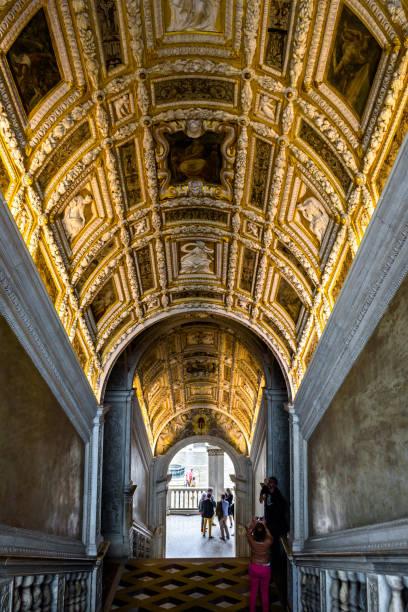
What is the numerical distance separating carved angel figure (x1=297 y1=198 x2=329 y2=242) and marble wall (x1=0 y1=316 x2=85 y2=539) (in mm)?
4808

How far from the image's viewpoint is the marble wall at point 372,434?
5918mm

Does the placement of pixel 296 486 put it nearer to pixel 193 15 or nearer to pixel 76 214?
pixel 76 214

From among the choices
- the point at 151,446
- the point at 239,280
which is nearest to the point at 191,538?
the point at 151,446

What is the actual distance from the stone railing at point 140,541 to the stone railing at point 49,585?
5840mm

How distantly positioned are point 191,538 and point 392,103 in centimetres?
2406

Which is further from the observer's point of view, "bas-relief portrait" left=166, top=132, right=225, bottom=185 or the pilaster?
the pilaster

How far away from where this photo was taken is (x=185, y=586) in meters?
11.8

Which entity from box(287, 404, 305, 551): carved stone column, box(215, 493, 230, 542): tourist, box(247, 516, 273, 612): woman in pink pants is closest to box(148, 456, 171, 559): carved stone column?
box(215, 493, 230, 542): tourist

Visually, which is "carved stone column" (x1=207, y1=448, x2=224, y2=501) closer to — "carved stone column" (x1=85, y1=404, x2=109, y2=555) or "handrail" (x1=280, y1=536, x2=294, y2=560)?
"handrail" (x1=280, y1=536, x2=294, y2=560)

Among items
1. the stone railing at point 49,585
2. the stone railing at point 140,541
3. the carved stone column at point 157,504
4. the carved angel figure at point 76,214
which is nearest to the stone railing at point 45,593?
the stone railing at point 49,585

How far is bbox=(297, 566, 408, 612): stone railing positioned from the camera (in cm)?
532

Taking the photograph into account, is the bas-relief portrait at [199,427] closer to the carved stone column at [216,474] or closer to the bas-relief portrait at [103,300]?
the carved stone column at [216,474]

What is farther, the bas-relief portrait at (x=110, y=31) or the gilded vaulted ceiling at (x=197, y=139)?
the bas-relief portrait at (x=110, y=31)

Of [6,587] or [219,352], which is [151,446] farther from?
[6,587]
